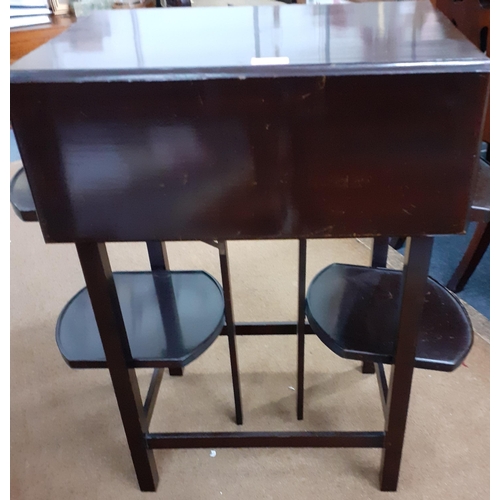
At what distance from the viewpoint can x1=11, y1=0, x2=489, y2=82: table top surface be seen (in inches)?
25.8

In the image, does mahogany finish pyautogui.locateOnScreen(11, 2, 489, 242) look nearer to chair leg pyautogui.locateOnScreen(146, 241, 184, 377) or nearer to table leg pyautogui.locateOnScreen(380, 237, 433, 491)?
table leg pyautogui.locateOnScreen(380, 237, 433, 491)

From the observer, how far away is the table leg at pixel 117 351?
0.89m

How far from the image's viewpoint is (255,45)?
78 cm

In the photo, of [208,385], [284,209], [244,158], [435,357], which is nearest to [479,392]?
[435,357]

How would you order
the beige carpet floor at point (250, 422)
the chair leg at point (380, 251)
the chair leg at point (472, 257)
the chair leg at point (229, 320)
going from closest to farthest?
the chair leg at point (229, 320)
the beige carpet floor at point (250, 422)
the chair leg at point (380, 251)
the chair leg at point (472, 257)

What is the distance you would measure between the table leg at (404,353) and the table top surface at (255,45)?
0.31 m

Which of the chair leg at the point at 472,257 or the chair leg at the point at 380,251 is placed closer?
the chair leg at the point at 380,251

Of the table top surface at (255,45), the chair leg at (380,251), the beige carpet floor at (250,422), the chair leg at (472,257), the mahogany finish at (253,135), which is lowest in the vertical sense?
the beige carpet floor at (250,422)

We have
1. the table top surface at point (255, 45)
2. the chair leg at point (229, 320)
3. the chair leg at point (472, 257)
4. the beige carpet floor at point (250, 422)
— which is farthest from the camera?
the chair leg at point (472, 257)

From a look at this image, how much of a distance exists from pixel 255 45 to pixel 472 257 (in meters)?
1.19

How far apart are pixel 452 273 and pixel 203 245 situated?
99cm

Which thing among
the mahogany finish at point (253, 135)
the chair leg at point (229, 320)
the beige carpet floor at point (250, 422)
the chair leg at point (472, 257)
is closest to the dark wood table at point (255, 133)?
the mahogany finish at point (253, 135)

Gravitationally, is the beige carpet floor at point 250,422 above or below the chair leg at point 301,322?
below

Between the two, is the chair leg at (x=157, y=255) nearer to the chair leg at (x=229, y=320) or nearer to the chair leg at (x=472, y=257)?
the chair leg at (x=229, y=320)
